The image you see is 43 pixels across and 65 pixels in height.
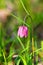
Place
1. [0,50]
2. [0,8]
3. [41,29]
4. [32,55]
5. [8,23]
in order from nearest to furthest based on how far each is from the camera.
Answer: [32,55], [0,50], [41,29], [8,23], [0,8]

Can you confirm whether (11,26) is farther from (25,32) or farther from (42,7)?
(25,32)

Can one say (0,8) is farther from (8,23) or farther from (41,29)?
(41,29)

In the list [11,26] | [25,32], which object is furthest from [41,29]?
[25,32]

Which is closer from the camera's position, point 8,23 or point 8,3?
point 8,23

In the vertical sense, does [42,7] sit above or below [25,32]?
above

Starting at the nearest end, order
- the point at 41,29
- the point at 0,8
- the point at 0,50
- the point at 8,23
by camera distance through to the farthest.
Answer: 1. the point at 0,50
2. the point at 41,29
3. the point at 8,23
4. the point at 0,8

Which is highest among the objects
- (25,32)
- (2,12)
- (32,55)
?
(2,12)

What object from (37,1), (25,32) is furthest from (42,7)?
(25,32)

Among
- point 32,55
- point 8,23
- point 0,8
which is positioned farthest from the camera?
point 0,8

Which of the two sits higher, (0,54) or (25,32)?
(25,32)
